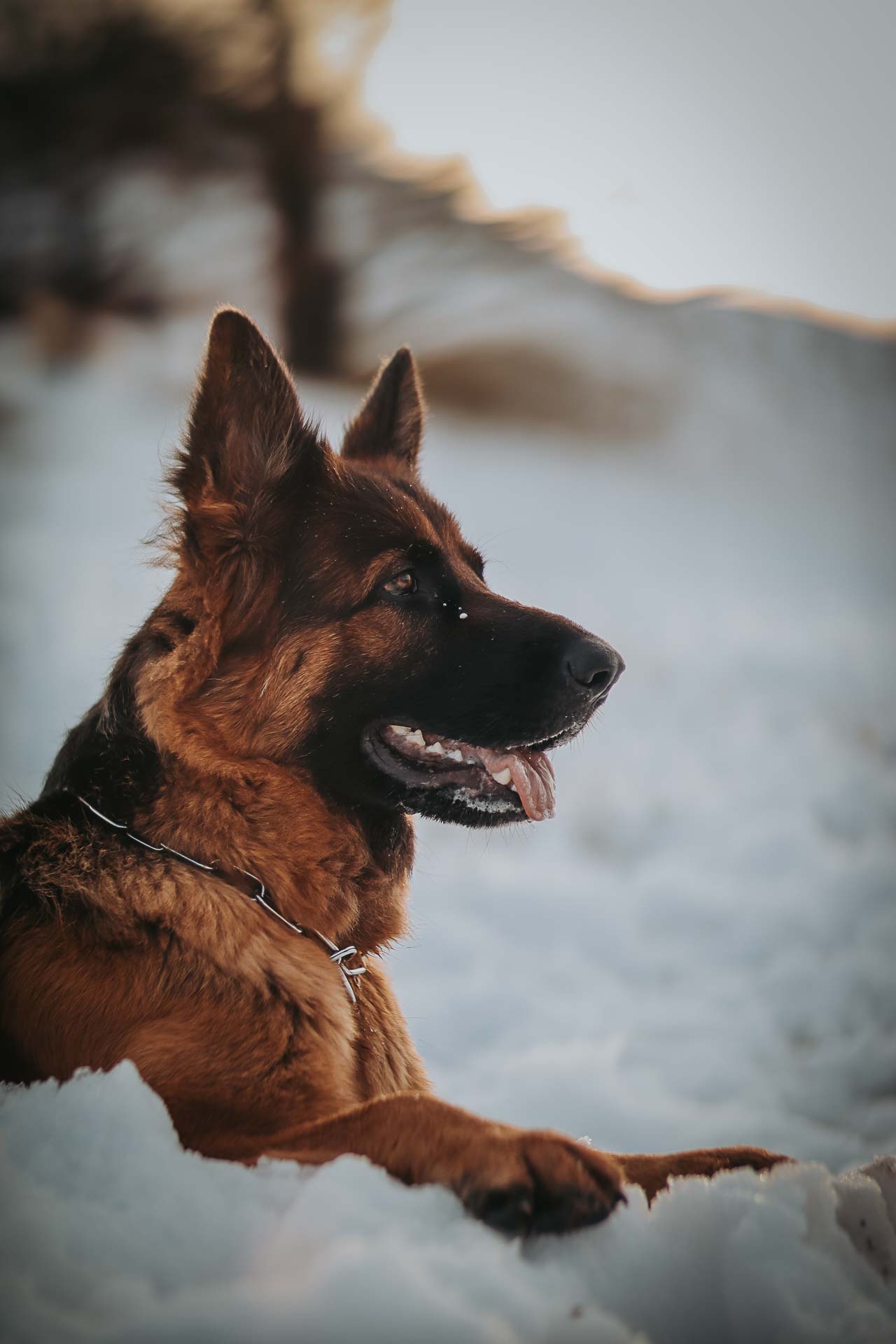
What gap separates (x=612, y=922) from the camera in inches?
170

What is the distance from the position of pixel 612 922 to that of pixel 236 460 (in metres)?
3.20

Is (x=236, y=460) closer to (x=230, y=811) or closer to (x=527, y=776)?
(x=230, y=811)

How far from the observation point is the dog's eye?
2373 mm

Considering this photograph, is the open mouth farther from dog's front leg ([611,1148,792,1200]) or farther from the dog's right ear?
dog's front leg ([611,1148,792,1200])

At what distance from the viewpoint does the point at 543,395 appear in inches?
295

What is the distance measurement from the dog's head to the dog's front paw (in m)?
1.05

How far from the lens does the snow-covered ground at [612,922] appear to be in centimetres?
129

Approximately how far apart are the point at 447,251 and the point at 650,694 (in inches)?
167

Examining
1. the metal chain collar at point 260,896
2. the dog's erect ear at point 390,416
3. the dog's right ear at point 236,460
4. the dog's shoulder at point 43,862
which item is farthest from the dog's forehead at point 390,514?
the dog's shoulder at point 43,862

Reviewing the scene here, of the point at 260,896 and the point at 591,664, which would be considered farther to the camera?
the point at 591,664

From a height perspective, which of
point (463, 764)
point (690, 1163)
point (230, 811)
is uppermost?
point (463, 764)

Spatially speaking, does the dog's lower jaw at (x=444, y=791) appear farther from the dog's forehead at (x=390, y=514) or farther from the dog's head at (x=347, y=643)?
the dog's forehead at (x=390, y=514)

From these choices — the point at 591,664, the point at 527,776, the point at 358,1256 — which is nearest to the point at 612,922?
the point at 527,776

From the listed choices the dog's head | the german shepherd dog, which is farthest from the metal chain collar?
the dog's head
